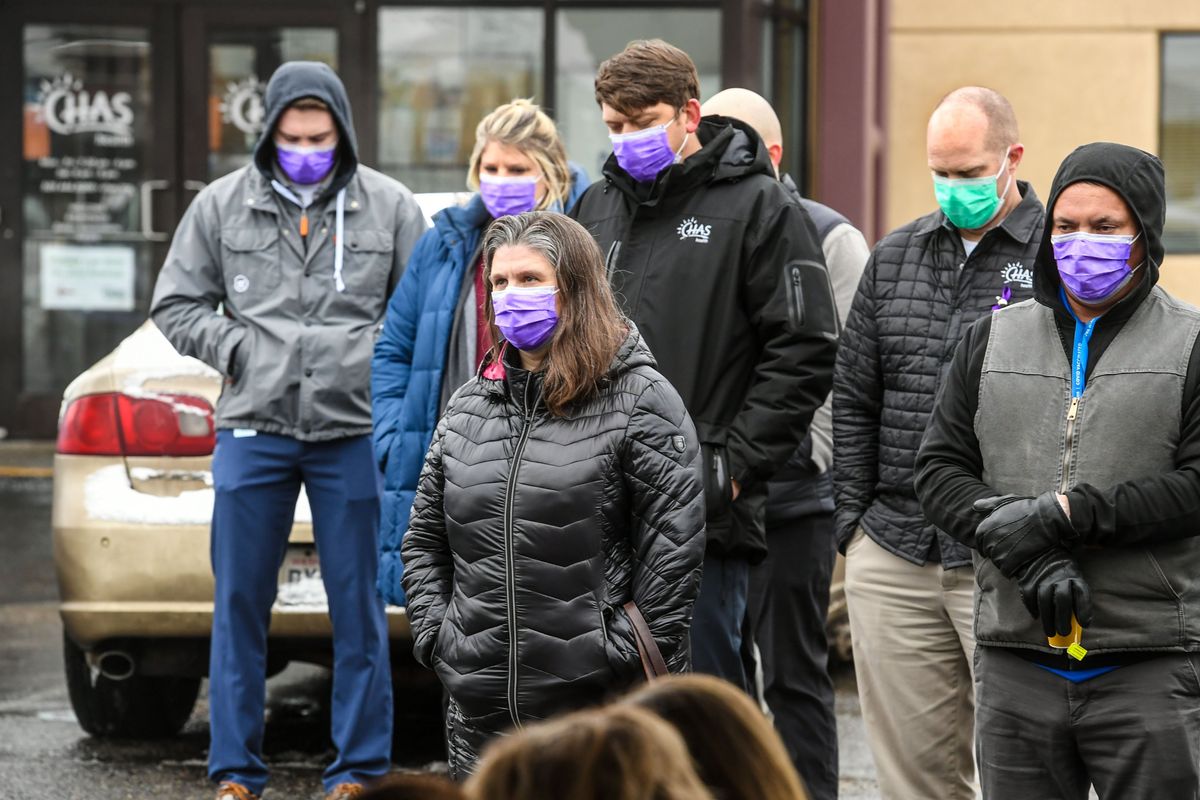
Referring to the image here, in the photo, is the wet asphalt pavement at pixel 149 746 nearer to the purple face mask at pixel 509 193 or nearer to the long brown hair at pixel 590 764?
the purple face mask at pixel 509 193

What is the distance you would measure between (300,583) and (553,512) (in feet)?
7.72

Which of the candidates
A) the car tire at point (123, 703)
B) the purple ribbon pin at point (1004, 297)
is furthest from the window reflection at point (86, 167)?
the purple ribbon pin at point (1004, 297)

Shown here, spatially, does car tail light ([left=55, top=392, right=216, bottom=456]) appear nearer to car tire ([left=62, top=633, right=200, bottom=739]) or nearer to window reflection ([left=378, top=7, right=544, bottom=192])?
car tire ([left=62, top=633, right=200, bottom=739])

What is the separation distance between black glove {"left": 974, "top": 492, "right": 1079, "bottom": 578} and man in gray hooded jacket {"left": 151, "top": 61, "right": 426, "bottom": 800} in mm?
2458

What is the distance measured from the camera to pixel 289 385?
546 cm

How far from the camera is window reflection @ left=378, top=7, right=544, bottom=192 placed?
46.6 feet

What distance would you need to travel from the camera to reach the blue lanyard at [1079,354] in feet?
11.9

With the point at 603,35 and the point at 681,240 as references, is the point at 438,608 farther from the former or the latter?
the point at 603,35

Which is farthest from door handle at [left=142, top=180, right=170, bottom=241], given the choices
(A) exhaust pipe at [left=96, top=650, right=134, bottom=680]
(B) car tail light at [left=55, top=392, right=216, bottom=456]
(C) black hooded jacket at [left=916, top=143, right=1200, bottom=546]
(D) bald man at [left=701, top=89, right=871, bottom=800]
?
(C) black hooded jacket at [left=916, top=143, right=1200, bottom=546]

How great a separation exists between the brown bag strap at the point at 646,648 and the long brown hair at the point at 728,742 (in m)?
1.80

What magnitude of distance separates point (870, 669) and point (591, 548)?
3.84 ft

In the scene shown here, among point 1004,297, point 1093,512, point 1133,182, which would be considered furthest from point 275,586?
point 1133,182

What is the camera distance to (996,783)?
369cm

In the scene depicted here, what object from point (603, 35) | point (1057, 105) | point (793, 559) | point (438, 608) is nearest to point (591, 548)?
point (438, 608)
